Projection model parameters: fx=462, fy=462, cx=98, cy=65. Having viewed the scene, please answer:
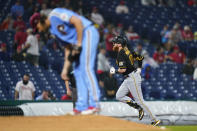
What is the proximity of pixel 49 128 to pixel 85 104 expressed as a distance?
1.09 m

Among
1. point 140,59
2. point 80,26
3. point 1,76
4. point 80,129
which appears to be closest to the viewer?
point 80,129

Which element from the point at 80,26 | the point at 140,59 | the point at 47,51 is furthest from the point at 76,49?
the point at 47,51

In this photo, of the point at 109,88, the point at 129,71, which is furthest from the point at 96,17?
the point at 129,71

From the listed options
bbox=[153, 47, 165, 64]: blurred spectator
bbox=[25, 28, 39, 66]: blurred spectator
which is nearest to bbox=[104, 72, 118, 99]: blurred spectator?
bbox=[25, 28, 39, 66]: blurred spectator

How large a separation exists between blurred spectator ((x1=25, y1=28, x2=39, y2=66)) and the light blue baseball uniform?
743cm

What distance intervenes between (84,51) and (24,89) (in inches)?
240

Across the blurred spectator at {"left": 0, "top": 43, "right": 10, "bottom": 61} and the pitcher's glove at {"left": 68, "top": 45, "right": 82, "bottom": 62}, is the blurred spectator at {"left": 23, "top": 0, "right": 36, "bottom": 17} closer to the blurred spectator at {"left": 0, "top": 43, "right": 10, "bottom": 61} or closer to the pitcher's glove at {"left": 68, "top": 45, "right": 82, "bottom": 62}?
the blurred spectator at {"left": 0, "top": 43, "right": 10, "bottom": 61}

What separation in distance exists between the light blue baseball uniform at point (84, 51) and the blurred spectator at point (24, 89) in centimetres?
578

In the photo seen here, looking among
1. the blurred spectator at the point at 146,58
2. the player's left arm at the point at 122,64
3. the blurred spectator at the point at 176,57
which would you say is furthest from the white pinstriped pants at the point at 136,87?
the blurred spectator at the point at 176,57

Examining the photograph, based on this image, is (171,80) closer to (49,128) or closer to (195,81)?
(195,81)

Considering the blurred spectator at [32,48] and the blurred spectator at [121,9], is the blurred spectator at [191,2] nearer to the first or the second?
the blurred spectator at [121,9]

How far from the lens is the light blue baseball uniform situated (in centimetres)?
715

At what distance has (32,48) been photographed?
14.7 m

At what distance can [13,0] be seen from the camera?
699 inches
